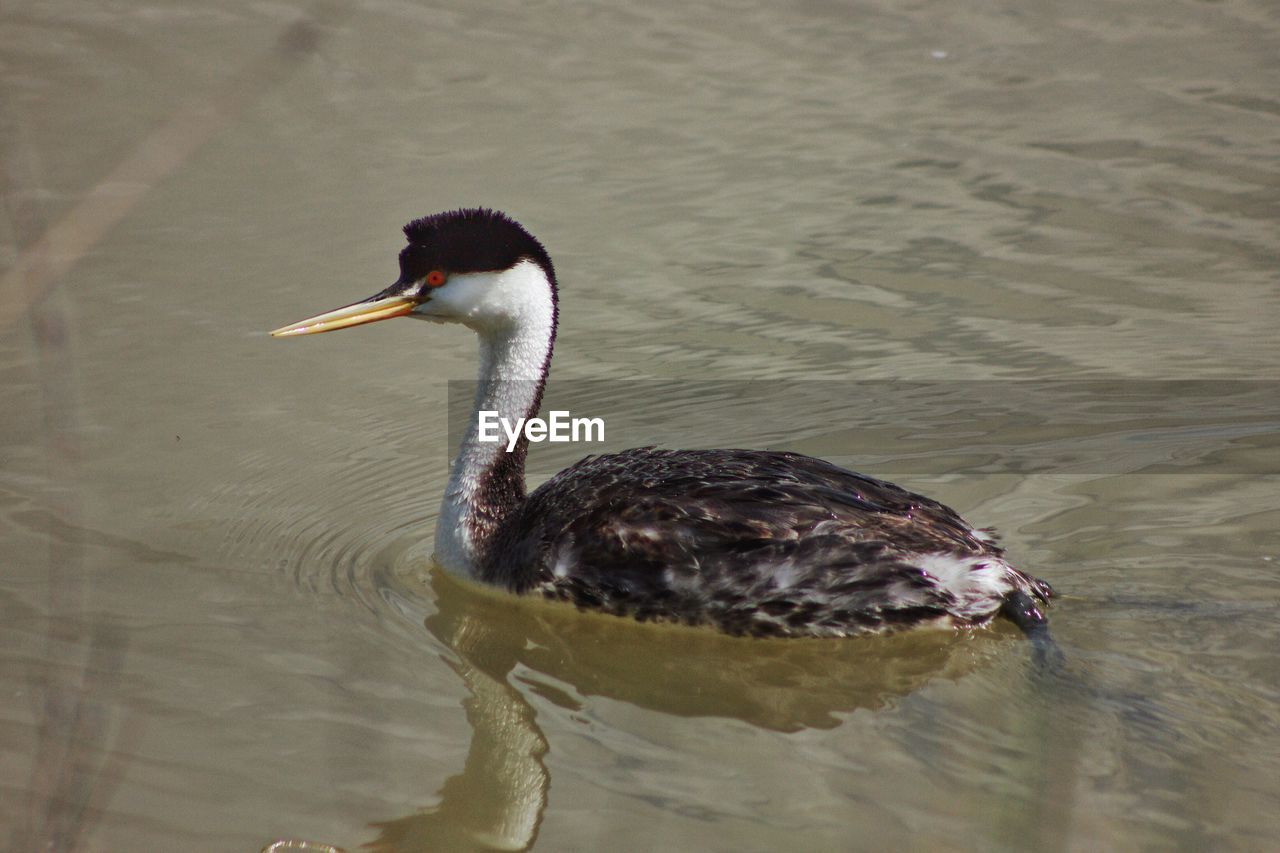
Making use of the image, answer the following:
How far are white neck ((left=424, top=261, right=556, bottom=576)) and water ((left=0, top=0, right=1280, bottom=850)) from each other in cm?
22

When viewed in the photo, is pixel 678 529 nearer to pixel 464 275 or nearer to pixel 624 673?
pixel 624 673

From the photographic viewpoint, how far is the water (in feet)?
12.9

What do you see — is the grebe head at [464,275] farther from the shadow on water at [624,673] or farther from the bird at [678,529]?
the shadow on water at [624,673]

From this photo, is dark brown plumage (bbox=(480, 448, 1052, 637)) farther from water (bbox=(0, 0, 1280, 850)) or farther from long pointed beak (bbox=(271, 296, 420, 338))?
long pointed beak (bbox=(271, 296, 420, 338))

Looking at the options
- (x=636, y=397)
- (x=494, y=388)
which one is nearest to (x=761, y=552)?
(x=494, y=388)

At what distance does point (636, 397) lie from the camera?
719cm

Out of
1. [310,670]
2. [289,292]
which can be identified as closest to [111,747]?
[310,670]

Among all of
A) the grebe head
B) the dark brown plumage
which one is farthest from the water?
the grebe head

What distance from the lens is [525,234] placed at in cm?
572

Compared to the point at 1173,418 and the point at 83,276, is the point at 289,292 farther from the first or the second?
the point at 1173,418

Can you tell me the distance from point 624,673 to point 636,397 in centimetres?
256

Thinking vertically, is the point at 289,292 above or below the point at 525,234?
below

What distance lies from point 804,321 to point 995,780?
4.25m

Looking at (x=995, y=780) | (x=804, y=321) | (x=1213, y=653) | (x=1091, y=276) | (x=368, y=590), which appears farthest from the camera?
(x=1091, y=276)
